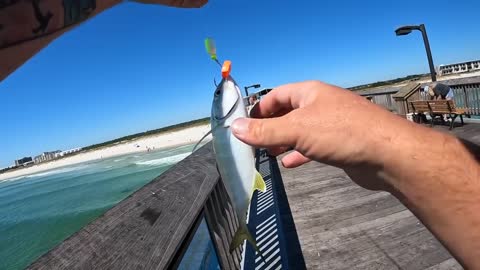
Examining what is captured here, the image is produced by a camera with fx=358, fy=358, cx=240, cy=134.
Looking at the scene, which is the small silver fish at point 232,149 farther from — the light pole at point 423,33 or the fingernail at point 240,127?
the light pole at point 423,33

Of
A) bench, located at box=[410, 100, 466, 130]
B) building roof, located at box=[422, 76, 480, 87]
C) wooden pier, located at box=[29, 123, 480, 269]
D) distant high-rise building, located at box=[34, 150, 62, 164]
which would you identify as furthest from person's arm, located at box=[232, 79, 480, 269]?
distant high-rise building, located at box=[34, 150, 62, 164]

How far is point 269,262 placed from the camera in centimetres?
352

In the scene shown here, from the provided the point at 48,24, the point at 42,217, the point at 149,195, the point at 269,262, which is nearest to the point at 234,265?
the point at 269,262

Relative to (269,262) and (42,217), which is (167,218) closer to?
(269,262)

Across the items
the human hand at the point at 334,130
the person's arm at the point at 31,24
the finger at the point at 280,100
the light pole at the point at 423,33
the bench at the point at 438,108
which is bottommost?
the bench at the point at 438,108

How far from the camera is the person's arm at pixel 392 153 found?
1060 millimetres

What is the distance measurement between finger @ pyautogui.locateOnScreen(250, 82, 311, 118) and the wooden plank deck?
2.07 meters

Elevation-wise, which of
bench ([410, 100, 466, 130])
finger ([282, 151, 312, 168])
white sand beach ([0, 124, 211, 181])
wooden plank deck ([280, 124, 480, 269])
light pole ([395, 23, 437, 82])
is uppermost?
light pole ([395, 23, 437, 82])

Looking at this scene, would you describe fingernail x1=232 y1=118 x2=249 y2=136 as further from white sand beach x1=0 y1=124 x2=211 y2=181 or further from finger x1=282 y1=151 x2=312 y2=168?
white sand beach x1=0 y1=124 x2=211 y2=181

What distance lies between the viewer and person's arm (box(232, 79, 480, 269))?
41.7 inches

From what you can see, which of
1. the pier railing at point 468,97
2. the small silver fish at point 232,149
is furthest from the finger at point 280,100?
the pier railing at point 468,97

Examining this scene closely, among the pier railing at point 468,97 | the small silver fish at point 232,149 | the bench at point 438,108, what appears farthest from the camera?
the pier railing at point 468,97

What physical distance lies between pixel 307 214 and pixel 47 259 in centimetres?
380

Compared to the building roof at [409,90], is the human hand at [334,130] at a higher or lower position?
higher
